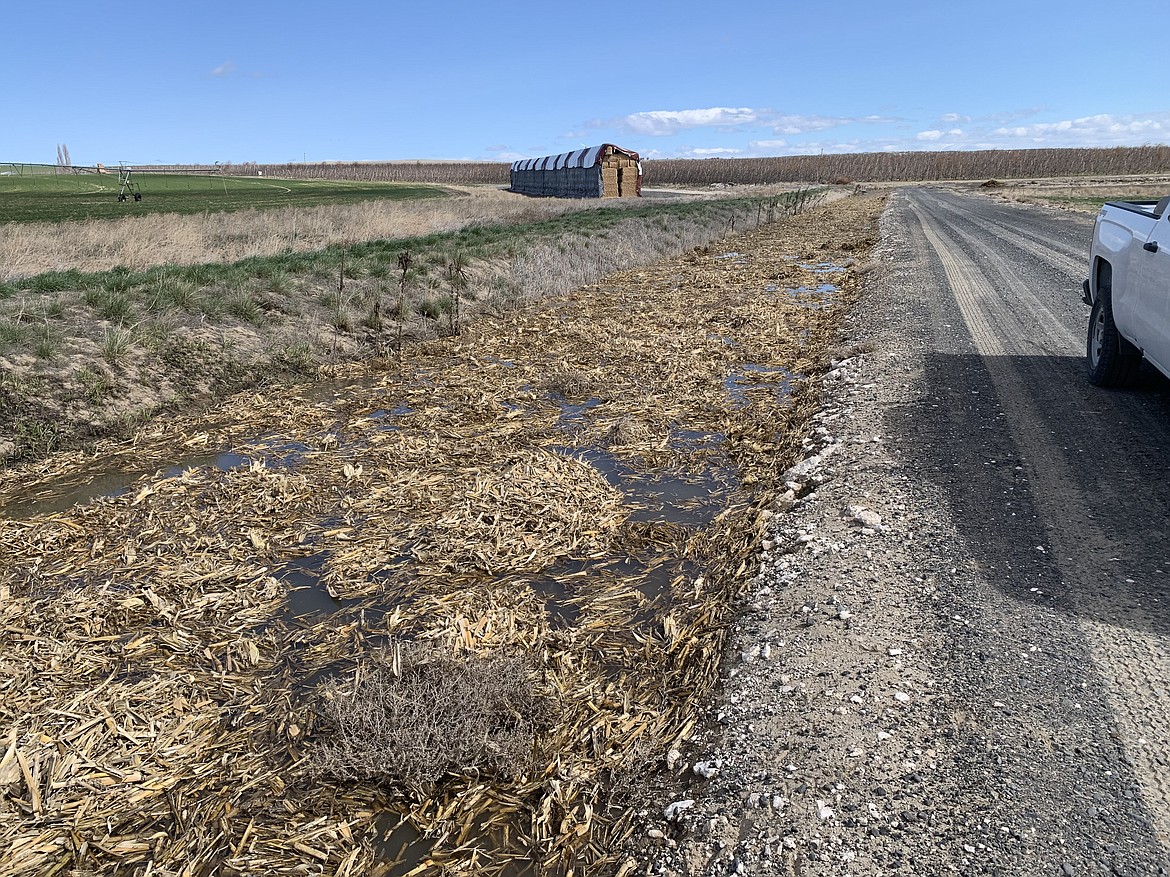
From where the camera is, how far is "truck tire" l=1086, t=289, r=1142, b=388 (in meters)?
→ 6.89

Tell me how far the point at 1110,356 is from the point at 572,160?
161 feet

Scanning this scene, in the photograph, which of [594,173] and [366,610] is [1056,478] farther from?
[594,173]

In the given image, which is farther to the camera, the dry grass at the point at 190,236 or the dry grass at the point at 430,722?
the dry grass at the point at 190,236

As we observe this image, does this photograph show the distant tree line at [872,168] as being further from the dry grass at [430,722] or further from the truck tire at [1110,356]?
the dry grass at [430,722]

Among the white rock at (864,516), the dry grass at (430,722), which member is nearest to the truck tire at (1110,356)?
the white rock at (864,516)

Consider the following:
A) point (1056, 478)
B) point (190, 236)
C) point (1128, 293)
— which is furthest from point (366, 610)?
point (190, 236)

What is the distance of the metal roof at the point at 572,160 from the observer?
157 ft

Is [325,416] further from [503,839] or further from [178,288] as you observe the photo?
[503,839]

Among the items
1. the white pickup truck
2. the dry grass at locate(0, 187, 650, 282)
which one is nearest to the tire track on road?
the white pickup truck

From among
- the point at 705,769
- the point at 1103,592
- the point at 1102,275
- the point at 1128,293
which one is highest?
the point at 1102,275

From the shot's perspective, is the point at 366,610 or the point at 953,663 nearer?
the point at 953,663

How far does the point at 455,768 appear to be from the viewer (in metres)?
3.17

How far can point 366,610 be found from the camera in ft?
14.6

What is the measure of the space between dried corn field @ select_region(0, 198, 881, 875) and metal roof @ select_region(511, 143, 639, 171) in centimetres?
4261
